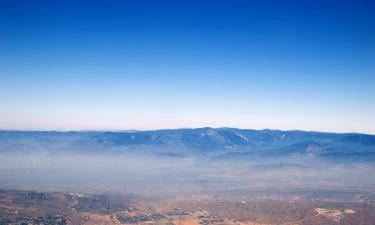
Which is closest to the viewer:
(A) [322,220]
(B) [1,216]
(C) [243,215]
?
(B) [1,216]

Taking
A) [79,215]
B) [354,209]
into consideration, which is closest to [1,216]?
[79,215]

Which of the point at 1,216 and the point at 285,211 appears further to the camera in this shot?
the point at 285,211

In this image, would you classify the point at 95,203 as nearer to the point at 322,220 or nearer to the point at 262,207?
the point at 262,207

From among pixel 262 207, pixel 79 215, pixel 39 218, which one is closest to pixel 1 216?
pixel 39 218

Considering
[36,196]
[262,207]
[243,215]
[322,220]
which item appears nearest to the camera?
[322,220]

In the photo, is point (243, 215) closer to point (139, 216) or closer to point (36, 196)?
point (139, 216)

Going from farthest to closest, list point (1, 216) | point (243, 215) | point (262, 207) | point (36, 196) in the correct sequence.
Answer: point (36, 196) → point (262, 207) → point (243, 215) → point (1, 216)
